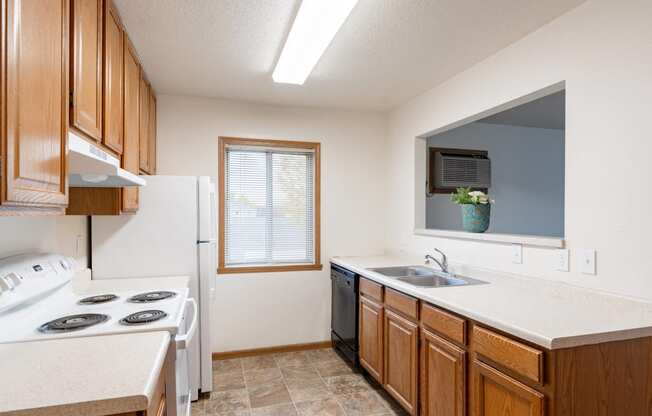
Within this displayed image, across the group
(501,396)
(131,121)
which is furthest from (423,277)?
(131,121)

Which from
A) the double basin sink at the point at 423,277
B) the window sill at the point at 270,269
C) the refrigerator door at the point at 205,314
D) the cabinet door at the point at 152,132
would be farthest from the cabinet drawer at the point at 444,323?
the cabinet door at the point at 152,132

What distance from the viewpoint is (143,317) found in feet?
5.56

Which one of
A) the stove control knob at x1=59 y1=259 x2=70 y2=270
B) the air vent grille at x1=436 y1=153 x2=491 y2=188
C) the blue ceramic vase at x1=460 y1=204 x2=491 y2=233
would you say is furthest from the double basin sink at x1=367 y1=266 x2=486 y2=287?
the stove control knob at x1=59 y1=259 x2=70 y2=270

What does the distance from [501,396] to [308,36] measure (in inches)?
80.0

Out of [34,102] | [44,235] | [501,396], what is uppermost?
[34,102]

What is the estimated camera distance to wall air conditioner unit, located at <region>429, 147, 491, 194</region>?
3.91 m

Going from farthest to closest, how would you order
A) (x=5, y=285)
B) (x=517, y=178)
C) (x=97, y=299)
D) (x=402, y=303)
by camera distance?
(x=517, y=178) → (x=402, y=303) → (x=97, y=299) → (x=5, y=285)

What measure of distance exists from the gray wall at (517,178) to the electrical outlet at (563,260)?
6.59ft

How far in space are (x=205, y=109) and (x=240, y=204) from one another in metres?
0.92

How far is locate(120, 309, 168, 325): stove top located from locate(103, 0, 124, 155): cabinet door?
79cm

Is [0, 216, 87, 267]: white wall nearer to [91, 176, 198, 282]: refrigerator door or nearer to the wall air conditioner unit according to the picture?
[91, 176, 198, 282]: refrigerator door

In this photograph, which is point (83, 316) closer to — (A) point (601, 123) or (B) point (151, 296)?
(B) point (151, 296)

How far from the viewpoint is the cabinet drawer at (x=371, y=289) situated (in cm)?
271

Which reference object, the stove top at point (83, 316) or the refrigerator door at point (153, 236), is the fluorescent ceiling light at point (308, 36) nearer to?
the refrigerator door at point (153, 236)
